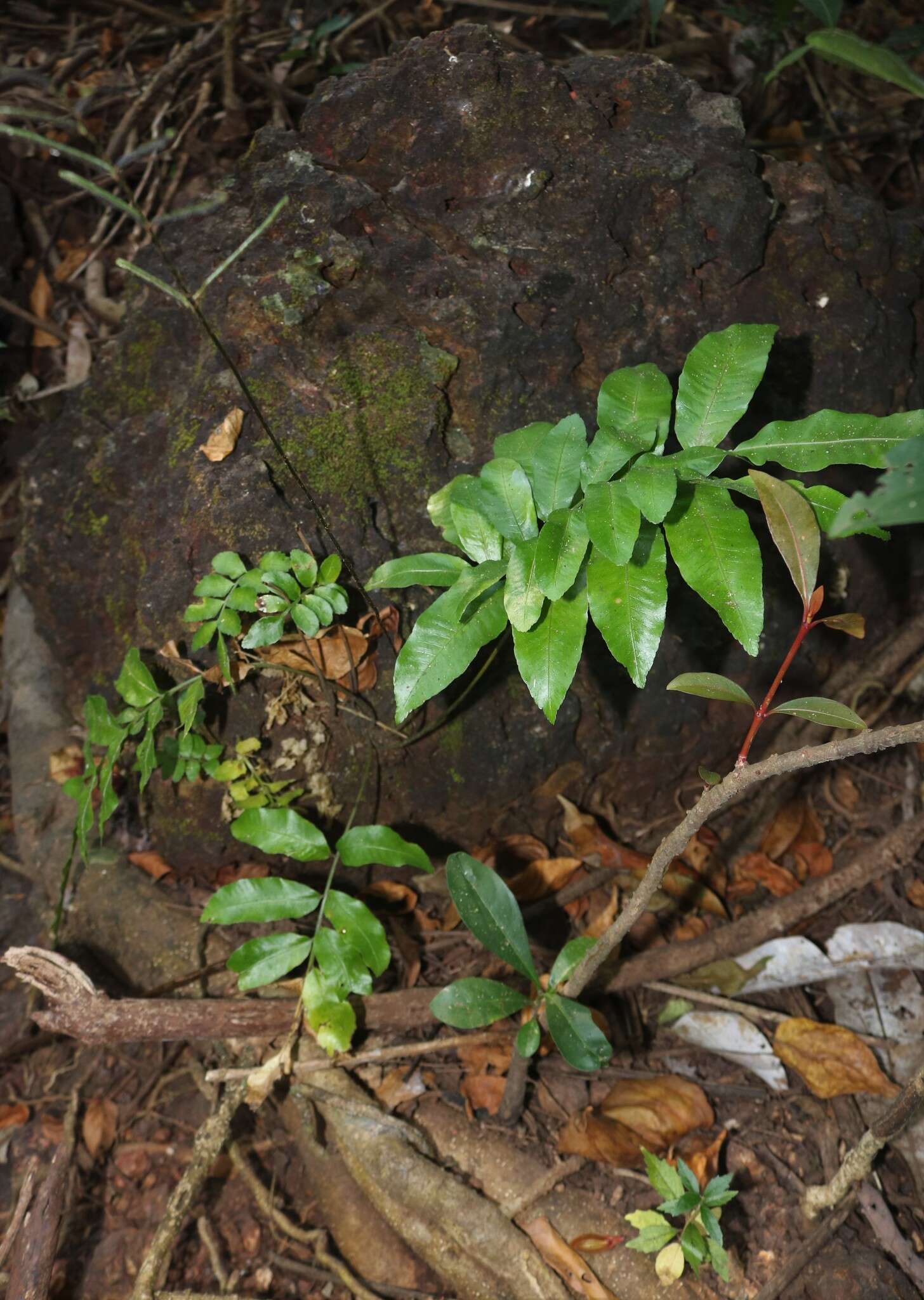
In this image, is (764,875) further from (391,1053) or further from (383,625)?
(383,625)

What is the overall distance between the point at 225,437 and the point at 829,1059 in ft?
7.06

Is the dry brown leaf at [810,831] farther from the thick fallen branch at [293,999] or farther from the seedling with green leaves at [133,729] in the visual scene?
the seedling with green leaves at [133,729]

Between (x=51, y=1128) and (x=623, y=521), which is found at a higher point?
(x=623, y=521)

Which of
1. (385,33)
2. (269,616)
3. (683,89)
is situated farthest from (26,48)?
(269,616)

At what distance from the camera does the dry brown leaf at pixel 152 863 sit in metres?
2.74

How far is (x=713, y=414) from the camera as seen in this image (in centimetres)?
164

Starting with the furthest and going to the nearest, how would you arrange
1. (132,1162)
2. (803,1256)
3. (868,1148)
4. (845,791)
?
(845,791) → (132,1162) → (803,1256) → (868,1148)

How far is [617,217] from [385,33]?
9.17 ft

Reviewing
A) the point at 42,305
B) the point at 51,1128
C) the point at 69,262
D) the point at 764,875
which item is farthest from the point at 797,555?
the point at 69,262

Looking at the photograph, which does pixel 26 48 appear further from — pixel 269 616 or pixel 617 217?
pixel 269 616

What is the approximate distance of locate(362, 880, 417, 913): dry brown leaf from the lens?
2623 millimetres

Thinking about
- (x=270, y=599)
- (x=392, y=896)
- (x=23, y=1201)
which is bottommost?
(x=392, y=896)

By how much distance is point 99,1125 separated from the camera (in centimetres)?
250

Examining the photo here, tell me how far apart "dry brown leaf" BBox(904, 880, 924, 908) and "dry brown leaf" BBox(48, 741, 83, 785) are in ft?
8.56
